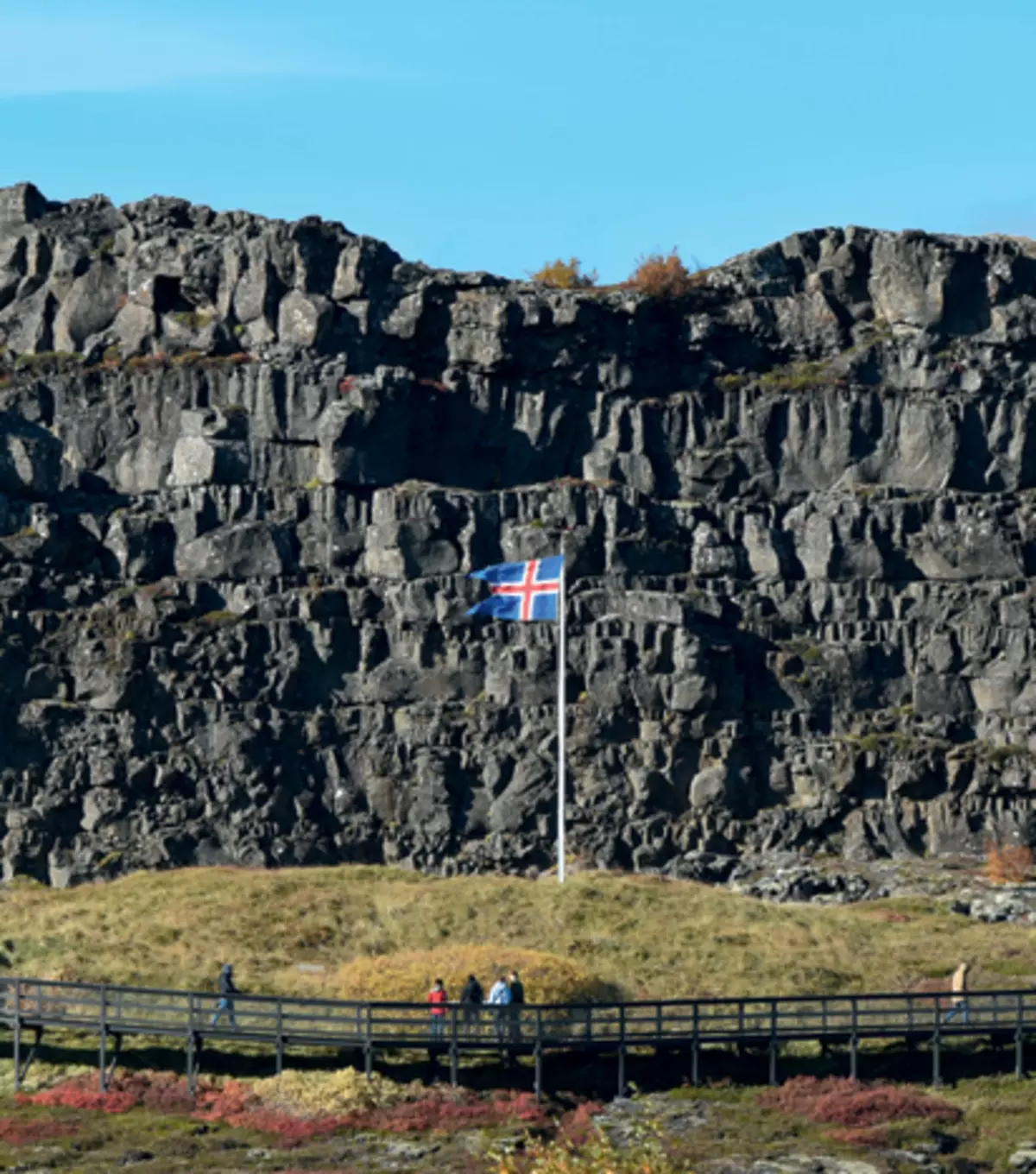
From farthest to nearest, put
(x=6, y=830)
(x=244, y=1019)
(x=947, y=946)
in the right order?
(x=6, y=830), (x=947, y=946), (x=244, y=1019)

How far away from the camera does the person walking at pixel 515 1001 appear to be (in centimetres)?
8125

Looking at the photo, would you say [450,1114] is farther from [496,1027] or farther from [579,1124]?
[579,1124]

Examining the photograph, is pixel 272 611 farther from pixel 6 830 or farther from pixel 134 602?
pixel 6 830


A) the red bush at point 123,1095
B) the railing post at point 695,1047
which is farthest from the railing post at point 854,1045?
the red bush at point 123,1095

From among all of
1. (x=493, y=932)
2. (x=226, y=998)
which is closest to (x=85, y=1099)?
(x=226, y=998)

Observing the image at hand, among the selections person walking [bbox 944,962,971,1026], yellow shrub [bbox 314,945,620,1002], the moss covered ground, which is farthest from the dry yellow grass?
person walking [bbox 944,962,971,1026]

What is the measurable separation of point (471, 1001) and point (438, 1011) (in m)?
1.29

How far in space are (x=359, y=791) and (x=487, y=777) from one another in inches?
211

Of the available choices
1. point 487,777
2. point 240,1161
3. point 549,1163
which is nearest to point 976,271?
point 487,777

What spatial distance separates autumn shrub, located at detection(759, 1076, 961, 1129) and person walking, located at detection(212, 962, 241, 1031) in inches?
597

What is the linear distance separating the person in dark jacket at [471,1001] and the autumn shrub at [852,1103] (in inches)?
326

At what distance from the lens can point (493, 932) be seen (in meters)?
102

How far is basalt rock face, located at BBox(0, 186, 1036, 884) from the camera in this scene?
393 ft

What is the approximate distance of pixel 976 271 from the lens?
132m
